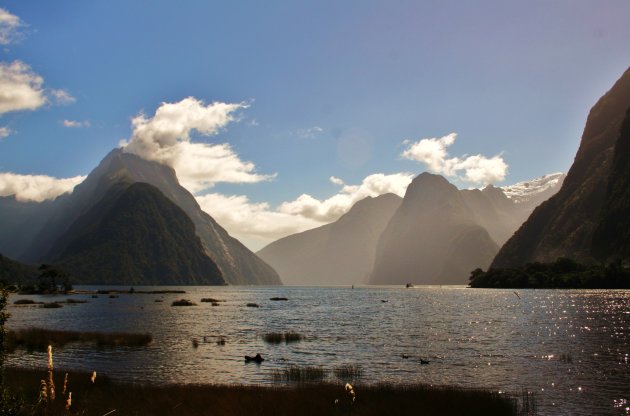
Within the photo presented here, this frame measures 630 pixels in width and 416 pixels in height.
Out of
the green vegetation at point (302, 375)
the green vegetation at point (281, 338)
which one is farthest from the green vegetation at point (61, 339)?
the green vegetation at point (302, 375)

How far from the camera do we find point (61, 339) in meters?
59.6

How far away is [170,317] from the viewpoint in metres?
101

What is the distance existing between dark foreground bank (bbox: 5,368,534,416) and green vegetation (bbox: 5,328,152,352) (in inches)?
1052

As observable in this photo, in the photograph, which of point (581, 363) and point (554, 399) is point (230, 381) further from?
point (581, 363)

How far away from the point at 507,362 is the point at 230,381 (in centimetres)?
2569

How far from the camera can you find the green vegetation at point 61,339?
57.0 meters

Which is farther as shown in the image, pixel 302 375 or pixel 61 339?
pixel 61 339

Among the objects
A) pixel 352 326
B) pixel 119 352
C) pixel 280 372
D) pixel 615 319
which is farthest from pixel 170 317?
pixel 615 319

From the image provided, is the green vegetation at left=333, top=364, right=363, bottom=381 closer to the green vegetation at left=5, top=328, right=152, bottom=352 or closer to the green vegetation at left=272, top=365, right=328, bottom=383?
the green vegetation at left=272, top=365, right=328, bottom=383

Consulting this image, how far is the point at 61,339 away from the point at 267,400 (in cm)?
4271

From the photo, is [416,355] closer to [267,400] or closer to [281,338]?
[281,338]

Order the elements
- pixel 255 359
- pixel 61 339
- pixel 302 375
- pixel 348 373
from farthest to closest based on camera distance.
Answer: pixel 61 339 → pixel 255 359 → pixel 348 373 → pixel 302 375

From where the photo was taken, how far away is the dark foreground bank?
25.5 meters

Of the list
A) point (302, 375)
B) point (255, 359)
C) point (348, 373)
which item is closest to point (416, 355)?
point (348, 373)
